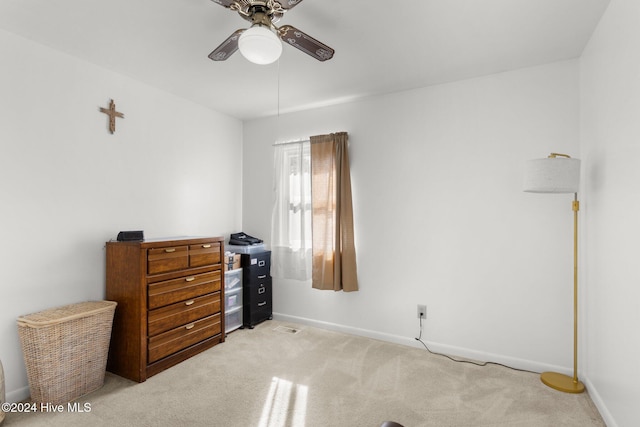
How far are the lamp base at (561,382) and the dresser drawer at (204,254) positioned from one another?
9.69ft

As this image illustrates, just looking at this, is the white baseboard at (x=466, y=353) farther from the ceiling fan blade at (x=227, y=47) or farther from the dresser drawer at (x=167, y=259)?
the ceiling fan blade at (x=227, y=47)

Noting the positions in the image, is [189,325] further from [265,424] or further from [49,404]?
[265,424]

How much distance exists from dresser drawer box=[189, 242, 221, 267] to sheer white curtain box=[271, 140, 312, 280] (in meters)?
0.86

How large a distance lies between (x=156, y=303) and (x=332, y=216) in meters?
1.84

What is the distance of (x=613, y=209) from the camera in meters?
1.96

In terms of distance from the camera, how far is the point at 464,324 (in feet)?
9.92

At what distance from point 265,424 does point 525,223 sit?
2495 mm

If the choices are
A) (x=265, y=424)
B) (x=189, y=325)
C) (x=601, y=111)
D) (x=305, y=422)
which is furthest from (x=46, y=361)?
(x=601, y=111)

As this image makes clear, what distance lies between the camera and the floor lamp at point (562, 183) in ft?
7.48

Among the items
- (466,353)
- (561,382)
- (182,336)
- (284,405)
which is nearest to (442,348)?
(466,353)

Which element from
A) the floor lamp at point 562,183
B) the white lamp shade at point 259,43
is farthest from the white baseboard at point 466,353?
the white lamp shade at point 259,43

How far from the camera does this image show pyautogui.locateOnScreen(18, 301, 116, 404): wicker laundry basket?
7.11ft

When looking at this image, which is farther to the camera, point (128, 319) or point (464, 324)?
point (464, 324)

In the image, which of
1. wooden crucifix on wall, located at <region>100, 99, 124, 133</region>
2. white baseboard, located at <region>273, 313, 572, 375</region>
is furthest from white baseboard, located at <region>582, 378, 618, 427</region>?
wooden crucifix on wall, located at <region>100, 99, 124, 133</region>
